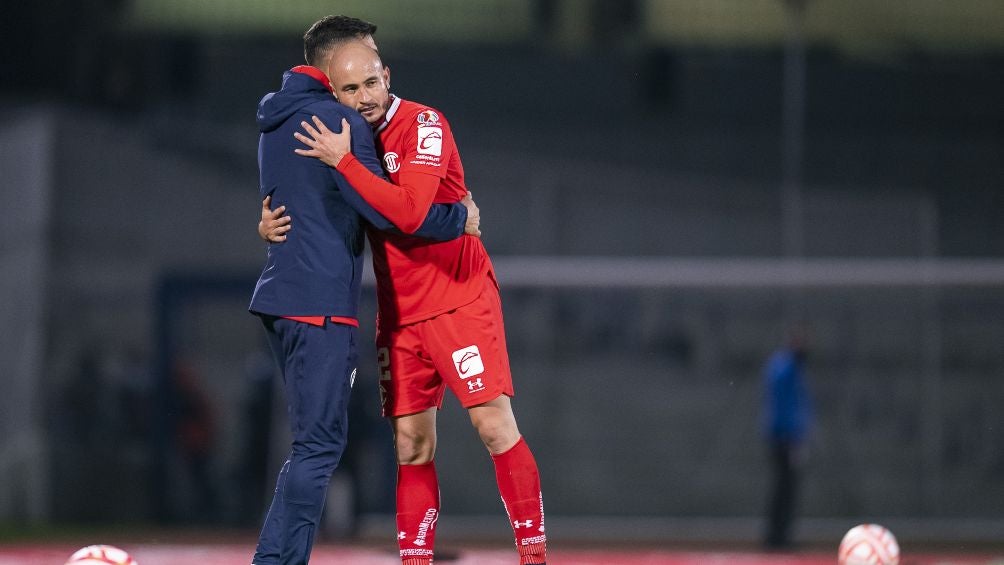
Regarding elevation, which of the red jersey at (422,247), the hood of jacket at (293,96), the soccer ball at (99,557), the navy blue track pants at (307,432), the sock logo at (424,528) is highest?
the hood of jacket at (293,96)

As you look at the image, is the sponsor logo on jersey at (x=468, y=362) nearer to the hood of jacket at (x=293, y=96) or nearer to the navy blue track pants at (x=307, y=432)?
the navy blue track pants at (x=307, y=432)

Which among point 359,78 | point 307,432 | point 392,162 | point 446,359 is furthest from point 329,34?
point 307,432

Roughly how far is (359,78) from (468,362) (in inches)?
39.0

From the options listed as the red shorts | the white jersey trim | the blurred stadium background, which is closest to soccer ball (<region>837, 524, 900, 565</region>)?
the red shorts

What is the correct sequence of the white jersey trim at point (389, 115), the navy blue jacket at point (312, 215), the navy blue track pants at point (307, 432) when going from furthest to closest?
the white jersey trim at point (389, 115) < the navy blue jacket at point (312, 215) < the navy blue track pants at point (307, 432)

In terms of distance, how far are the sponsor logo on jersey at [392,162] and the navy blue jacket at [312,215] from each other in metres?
0.10

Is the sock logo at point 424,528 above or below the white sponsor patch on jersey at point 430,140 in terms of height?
below

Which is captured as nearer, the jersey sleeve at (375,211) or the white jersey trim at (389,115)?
the jersey sleeve at (375,211)

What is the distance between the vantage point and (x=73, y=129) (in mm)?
13750

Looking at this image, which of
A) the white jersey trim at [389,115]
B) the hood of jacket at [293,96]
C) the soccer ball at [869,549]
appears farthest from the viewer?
the soccer ball at [869,549]

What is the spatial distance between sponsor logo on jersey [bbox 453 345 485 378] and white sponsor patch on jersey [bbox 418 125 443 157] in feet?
2.13

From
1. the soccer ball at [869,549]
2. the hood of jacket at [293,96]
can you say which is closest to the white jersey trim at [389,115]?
the hood of jacket at [293,96]

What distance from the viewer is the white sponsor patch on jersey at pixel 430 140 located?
4473mm

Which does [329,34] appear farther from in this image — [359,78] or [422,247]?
[422,247]
